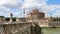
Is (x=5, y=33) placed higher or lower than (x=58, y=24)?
higher

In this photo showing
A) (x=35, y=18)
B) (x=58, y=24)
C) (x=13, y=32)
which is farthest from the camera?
(x=35, y=18)

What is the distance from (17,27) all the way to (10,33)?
1.65ft

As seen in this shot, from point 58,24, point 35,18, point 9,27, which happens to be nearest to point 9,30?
point 9,27

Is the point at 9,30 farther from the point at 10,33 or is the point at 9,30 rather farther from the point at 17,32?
the point at 17,32

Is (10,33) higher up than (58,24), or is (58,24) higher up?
(10,33)

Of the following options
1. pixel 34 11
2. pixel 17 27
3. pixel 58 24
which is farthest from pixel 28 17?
pixel 17 27

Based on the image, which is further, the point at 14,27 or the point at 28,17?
the point at 28,17

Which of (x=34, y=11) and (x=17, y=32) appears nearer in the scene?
(x=17, y=32)

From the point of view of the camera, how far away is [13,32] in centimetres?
463

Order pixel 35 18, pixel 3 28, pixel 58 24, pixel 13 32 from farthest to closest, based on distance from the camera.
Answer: pixel 35 18
pixel 58 24
pixel 13 32
pixel 3 28

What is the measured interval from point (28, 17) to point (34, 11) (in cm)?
190

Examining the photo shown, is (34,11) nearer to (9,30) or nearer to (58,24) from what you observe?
(58,24)

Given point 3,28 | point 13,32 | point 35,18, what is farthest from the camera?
point 35,18

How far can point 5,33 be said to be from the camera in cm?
428
